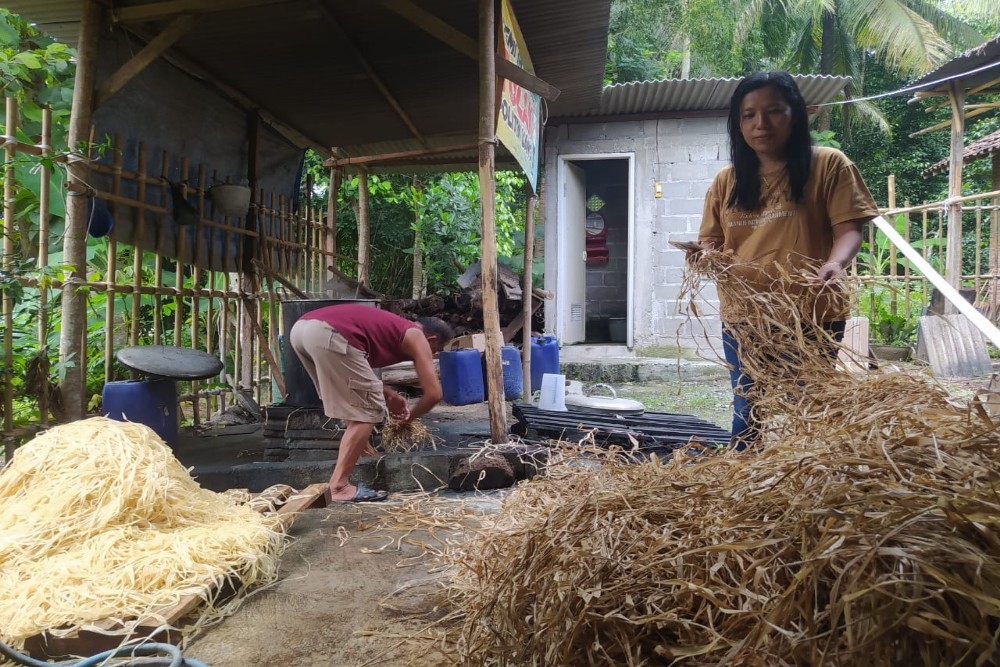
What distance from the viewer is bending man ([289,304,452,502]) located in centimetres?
337

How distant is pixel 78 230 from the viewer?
359 centimetres

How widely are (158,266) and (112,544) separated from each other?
3.10m

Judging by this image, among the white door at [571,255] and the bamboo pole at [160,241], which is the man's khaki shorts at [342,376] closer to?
the bamboo pole at [160,241]

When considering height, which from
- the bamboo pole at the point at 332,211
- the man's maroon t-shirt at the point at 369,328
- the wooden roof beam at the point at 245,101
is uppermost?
the wooden roof beam at the point at 245,101

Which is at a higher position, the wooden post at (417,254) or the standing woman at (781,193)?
the wooden post at (417,254)

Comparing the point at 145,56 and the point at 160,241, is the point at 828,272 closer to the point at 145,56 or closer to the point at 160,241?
the point at 145,56

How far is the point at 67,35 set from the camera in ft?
13.9

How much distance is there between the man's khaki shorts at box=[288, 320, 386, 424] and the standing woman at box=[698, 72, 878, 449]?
1981 millimetres

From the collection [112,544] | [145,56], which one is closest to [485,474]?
[112,544]

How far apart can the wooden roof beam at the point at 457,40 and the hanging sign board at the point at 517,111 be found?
12 cm

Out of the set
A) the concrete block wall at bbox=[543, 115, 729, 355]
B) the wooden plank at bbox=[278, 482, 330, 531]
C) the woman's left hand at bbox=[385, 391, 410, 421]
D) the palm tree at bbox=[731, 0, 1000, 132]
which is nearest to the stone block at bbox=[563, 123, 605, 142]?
the concrete block wall at bbox=[543, 115, 729, 355]

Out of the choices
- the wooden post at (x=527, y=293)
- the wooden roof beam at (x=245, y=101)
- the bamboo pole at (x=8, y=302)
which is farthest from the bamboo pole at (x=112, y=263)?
the wooden post at (x=527, y=293)

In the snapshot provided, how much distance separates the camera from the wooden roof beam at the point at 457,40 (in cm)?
362

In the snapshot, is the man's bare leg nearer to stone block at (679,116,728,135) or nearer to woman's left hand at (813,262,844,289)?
woman's left hand at (813,262,844,289)
